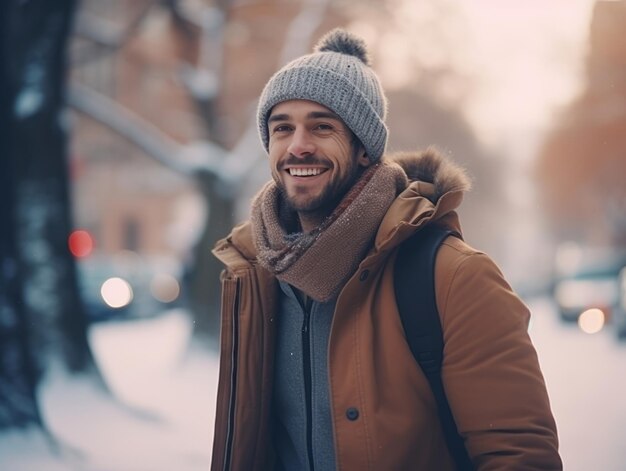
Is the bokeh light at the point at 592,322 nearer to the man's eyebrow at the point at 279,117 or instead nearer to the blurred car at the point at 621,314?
the blurred car at the point at 621,314

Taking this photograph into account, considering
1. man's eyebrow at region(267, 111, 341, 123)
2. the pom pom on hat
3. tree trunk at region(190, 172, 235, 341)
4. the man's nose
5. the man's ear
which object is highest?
tree trunk at region(190, 172, 235, 341)

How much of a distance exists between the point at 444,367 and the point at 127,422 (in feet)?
16.6

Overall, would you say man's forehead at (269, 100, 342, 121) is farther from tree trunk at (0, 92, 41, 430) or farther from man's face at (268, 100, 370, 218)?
tree trunk at (0, 92, 41, 430)

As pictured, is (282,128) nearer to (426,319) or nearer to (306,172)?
(306,172)

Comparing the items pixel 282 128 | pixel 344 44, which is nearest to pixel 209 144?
pixel 344 44

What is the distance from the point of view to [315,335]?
206 centimetres

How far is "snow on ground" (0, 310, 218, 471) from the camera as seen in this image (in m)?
5.39

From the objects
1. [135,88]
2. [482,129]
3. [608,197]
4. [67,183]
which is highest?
[135,88]

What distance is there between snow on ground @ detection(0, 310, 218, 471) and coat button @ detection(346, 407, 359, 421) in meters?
3.76

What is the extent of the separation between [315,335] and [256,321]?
0.24 metres

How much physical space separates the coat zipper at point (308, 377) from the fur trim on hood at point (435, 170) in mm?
546

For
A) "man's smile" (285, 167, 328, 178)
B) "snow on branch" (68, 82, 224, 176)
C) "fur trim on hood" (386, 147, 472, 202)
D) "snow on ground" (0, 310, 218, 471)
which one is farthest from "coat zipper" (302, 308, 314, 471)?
"snow on branch" (68, 82, 224, 176)

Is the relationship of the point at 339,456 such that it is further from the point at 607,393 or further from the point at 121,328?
the point at 121,328

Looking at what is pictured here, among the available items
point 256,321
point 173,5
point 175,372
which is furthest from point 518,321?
point 173,5
